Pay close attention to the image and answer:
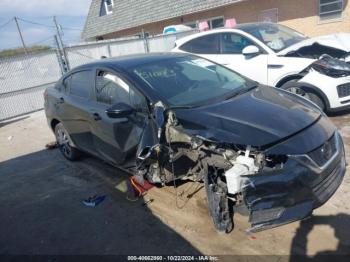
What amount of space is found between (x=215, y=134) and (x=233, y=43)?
428cm

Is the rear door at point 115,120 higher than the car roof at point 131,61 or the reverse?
the reverse

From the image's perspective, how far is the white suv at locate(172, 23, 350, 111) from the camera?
5270mm

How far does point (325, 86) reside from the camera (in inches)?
206

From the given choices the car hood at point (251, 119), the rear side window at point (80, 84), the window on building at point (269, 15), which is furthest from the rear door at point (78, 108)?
the window on building at point (269, 15)

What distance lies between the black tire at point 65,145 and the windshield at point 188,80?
85.3 inches

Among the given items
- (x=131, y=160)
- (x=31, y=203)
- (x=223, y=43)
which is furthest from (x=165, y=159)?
(x=223, y=43)

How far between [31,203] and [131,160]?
1.66 m

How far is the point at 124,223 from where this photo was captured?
365 centimetres

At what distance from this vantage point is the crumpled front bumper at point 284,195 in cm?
266

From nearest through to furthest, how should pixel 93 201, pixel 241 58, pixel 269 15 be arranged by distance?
pixel 93 201 → pixel 241 58 → pixel 269 15

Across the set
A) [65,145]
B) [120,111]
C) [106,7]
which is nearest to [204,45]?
[65,145]

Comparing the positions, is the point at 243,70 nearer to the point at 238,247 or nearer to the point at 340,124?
the point at 340,124

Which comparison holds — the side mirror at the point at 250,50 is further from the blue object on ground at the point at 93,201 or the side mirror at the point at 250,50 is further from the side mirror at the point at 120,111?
the blue object on ground at the point at 93,201

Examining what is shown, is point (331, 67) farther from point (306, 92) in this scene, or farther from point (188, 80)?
point (188, 80)
